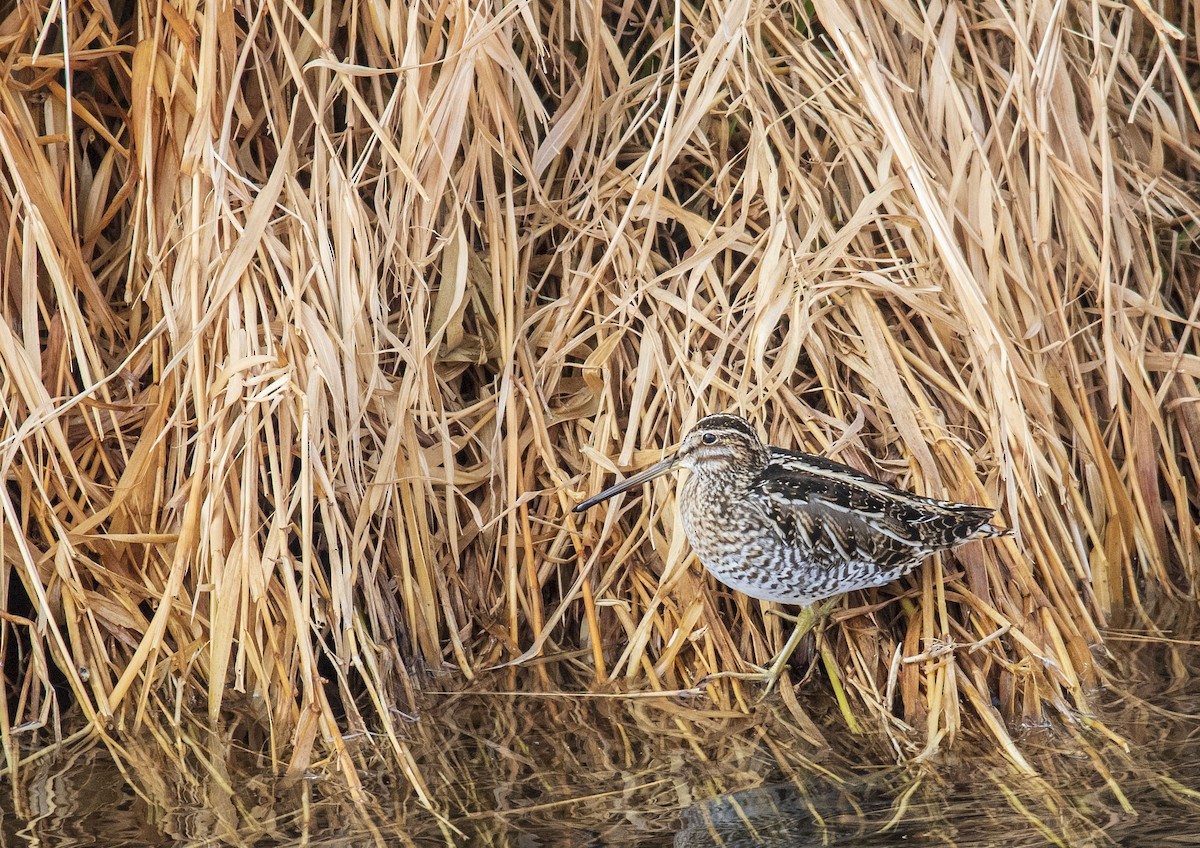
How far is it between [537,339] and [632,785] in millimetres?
1461

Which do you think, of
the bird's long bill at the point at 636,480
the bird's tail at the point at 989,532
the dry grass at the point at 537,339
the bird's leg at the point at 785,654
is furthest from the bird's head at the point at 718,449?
the bird's tail at the point at 989,532

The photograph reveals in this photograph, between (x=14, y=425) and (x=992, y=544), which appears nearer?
(x=14, y=425)

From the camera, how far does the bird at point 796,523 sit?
3.61m

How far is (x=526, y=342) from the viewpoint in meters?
4.11

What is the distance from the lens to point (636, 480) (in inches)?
150

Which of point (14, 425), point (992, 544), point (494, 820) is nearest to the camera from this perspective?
point (494, 820)

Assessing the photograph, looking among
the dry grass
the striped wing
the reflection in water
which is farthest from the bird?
the reflection in water

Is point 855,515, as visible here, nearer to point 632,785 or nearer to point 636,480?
point 636,480

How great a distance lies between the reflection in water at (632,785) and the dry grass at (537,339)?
0.11m

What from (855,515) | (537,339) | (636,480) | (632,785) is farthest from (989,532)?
(537,339)

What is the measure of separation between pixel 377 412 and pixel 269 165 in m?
0.83

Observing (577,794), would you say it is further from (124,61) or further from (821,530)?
(124,61)

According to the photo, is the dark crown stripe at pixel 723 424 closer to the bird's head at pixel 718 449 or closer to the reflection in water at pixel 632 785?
the bird's head at pixel 718 449

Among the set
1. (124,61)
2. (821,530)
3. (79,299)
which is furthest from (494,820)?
(124,61)
